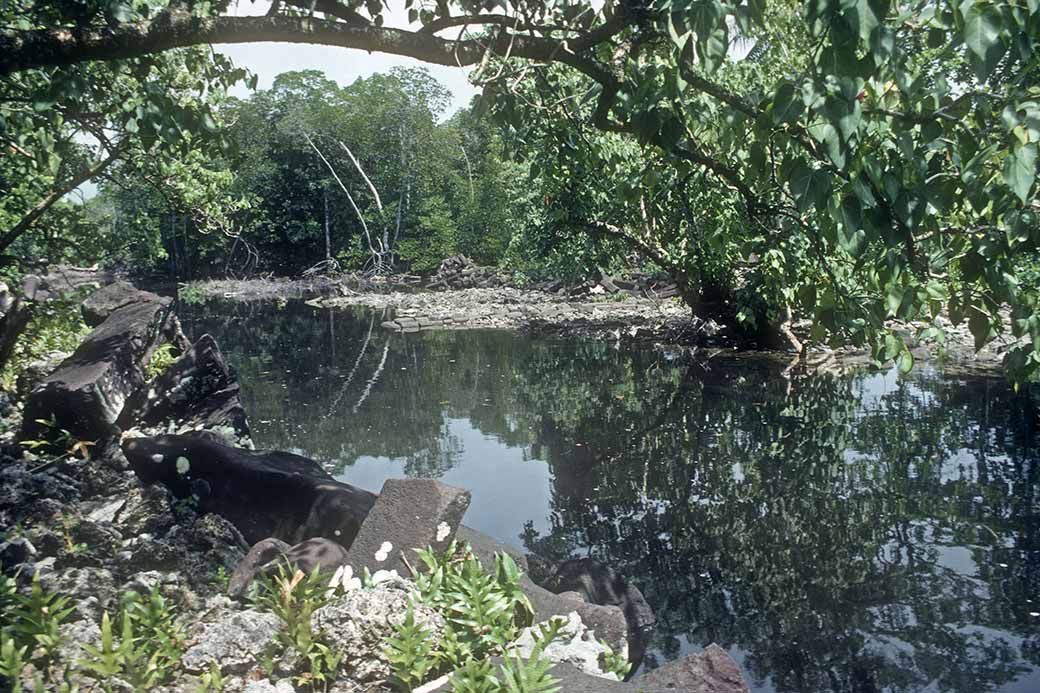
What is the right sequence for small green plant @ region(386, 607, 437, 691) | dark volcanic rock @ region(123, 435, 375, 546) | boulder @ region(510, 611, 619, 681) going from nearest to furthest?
1. small green plant @ region(386, 607, 437, 691)
2. boulder @ region(510, 611, 619, 681)
3. dark volcanic rock @ region(123, 435, 375, 546)

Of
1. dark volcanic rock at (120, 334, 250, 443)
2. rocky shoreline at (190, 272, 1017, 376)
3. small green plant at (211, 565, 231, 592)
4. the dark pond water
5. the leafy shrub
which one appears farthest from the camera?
rocky shoreline at (190, 272, 1017, 376)

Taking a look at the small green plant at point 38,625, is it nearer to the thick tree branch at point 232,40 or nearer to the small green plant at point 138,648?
the small green plant at point 138,648

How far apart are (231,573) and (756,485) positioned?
530 cm

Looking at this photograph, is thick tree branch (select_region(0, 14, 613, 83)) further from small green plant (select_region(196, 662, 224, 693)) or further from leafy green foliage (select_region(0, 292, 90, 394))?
leafy green foliage (select_region(0, 292, 90, 394))

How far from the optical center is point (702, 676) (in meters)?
4.06

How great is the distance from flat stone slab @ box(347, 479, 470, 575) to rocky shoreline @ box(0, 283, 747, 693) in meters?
0.01

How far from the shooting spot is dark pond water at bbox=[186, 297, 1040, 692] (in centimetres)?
555

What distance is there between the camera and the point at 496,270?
37.2 metres

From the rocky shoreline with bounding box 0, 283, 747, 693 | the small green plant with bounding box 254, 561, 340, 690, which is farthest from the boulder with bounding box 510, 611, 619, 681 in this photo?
the small green plant with bounding box 254, 561, 340, 690

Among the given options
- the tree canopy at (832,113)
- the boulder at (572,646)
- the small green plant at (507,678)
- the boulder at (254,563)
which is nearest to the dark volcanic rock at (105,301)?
the tree canopy at (832,113)

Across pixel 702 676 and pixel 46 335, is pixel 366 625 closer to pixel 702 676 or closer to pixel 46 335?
pixel 702 676

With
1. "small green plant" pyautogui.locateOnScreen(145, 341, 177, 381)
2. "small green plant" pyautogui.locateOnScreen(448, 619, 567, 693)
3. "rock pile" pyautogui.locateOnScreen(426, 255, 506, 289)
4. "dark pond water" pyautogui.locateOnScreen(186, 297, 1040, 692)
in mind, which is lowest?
"rock pile" pyautogui.locateOnScreen(426, 255, 506, 289)

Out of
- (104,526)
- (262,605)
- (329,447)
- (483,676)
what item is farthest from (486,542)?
(329,447)

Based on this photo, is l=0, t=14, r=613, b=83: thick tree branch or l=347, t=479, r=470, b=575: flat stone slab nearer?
l=0, t=14, r=613, b=83: thick tree branch
